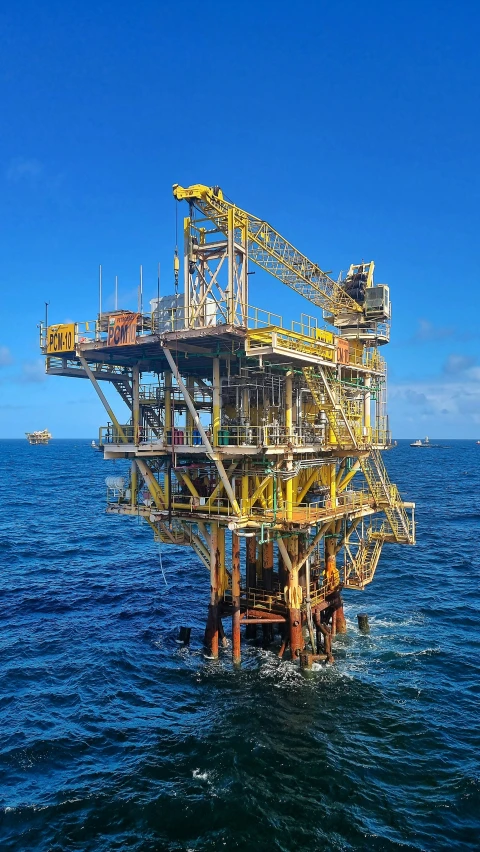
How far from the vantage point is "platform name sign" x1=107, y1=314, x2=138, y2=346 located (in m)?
26.2

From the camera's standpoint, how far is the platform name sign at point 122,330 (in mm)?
26219

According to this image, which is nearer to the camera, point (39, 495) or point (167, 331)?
point (167, 331)

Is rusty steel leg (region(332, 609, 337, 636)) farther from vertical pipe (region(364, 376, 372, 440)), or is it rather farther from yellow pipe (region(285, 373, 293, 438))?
yellow pipe (region(285, 373, 293, 438))

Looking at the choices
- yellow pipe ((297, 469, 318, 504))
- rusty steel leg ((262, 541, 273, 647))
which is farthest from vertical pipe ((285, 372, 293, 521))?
rusty steel leg ((262, 541, 273, 647))

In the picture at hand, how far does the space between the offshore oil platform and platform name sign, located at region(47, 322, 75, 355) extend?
0.22ft

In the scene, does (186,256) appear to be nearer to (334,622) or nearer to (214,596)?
(214,596)

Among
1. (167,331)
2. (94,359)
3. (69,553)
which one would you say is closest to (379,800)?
(167,331)

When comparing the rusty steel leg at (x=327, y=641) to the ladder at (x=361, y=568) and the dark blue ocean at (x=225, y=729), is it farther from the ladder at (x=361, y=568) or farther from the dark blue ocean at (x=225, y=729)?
the ladder at (x=361, y=568)

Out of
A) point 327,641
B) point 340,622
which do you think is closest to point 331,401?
point 327,641

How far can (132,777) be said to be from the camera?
67.1 ft

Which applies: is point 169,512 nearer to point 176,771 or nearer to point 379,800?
point 176,771

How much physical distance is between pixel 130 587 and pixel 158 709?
17.8 meters

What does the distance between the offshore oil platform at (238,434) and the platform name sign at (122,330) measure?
63 mm

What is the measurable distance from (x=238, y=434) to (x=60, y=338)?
32.5 feet
